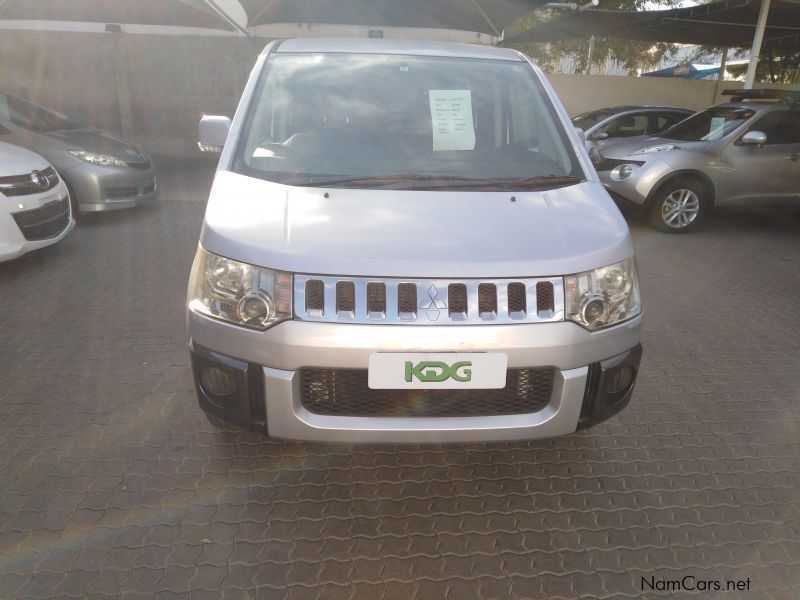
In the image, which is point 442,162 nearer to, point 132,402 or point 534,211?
point 534,211

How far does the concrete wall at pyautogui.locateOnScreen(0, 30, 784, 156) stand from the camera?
12.1 meters

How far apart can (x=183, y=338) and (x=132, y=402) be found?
2.70 ft

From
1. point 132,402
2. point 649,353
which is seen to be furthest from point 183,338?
point 649,353

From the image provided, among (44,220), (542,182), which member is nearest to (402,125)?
(542,182)

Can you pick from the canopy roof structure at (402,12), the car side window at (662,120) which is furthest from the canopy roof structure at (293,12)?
the car side window at (662,120)

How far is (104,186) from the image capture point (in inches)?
265

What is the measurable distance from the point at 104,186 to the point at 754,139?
24.8ft

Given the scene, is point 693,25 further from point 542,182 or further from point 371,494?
point 371,494

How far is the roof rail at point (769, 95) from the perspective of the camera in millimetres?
7500

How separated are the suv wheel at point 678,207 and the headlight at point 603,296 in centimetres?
555

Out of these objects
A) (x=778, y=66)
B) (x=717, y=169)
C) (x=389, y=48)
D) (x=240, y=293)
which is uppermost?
(x=389, y=48)

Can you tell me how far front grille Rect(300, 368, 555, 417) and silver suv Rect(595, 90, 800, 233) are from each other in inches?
227

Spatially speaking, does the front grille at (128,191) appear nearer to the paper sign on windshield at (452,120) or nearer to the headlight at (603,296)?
the paper sign on windshield at (452,120)

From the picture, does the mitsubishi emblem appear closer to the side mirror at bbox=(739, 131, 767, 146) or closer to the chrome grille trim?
the chrome grille trim
